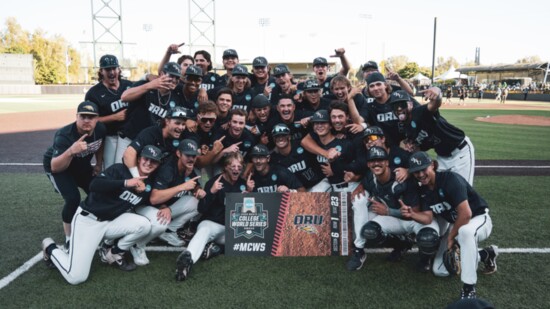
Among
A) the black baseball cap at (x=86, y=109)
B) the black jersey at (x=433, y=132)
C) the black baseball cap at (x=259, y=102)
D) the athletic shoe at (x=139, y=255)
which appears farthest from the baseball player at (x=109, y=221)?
the black jersey at (x=433, y=132)

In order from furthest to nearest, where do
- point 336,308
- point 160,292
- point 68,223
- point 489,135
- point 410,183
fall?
point 489,135
point 68,223
point 410,183
point 160,292
point 336,308

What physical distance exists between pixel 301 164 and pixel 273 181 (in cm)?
62

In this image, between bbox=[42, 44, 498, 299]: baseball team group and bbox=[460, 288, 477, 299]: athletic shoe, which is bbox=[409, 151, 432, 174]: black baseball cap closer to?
bbox=[42, 44, 498, 299]: baseball team group

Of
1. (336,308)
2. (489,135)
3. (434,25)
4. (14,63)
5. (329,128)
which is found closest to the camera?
(336,308)

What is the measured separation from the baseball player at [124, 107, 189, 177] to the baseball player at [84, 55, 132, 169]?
83 centimetres

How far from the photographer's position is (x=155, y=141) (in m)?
5.23

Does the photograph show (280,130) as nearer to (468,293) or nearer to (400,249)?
(400,249)

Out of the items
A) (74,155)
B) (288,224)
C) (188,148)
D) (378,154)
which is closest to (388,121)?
(378,154)

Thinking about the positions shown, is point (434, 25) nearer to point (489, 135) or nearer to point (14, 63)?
point (489, 135)

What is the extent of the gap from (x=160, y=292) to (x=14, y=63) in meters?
64.5

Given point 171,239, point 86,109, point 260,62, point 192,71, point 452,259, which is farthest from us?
point 260,62

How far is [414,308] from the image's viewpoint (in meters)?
3.75

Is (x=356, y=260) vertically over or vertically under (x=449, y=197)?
under

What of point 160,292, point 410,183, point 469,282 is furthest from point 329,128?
point 160,292
